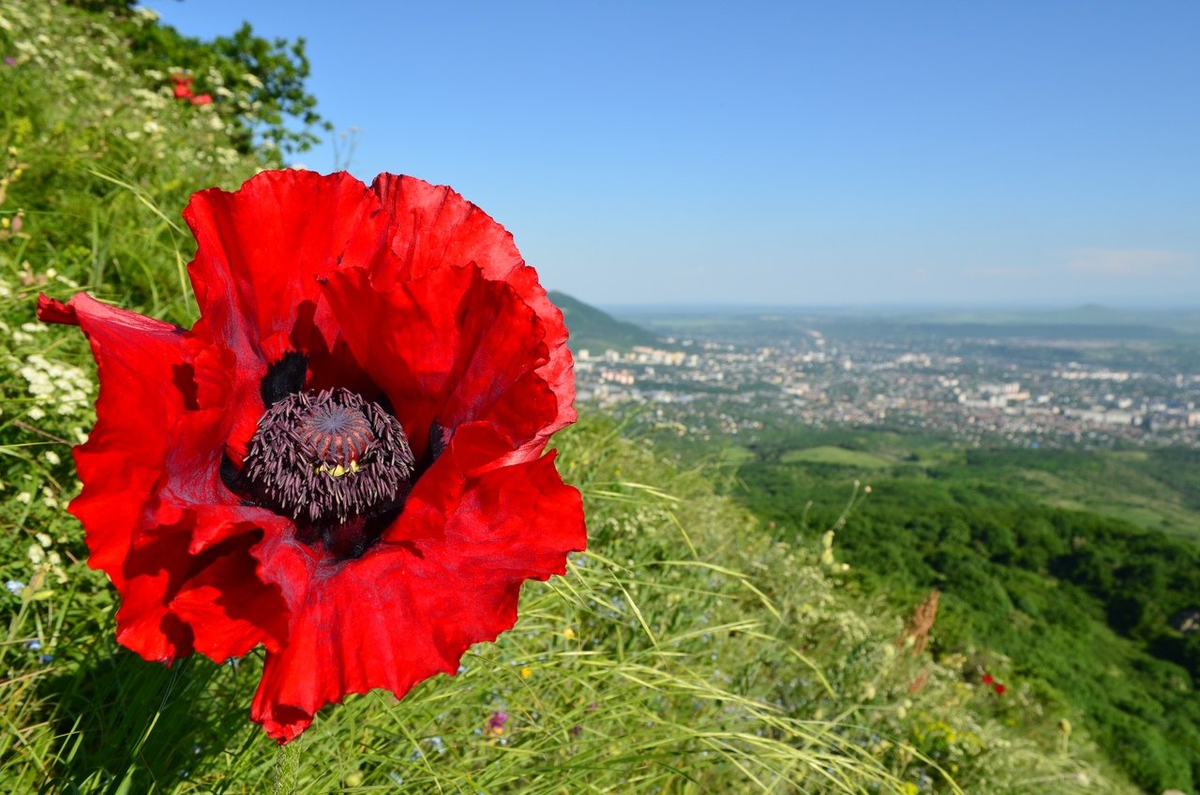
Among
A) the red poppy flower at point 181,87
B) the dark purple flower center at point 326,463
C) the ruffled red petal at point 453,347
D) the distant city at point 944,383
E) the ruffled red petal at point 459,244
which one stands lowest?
the distant city at point 944,383

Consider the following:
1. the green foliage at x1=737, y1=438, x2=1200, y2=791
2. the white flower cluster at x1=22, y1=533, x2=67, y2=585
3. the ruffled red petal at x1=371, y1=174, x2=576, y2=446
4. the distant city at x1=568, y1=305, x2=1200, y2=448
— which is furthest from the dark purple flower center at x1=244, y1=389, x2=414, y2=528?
the distant city at x1=568, y1=305, x2=1200, y2=448

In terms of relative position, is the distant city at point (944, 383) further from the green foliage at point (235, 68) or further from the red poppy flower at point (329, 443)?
the red poppy flower at point (329, 443)

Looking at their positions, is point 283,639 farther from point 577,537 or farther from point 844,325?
point 844,325

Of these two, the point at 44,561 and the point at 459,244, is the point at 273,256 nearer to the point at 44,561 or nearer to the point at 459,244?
the point at 459,244

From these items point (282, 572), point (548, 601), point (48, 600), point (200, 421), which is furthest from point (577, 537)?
point (48, 600)

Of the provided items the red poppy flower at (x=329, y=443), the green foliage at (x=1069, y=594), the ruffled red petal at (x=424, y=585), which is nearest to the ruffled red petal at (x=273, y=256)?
the red poppy flower at (x=329, y=443)

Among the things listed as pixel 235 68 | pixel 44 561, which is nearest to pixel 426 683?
pixel 44 561
